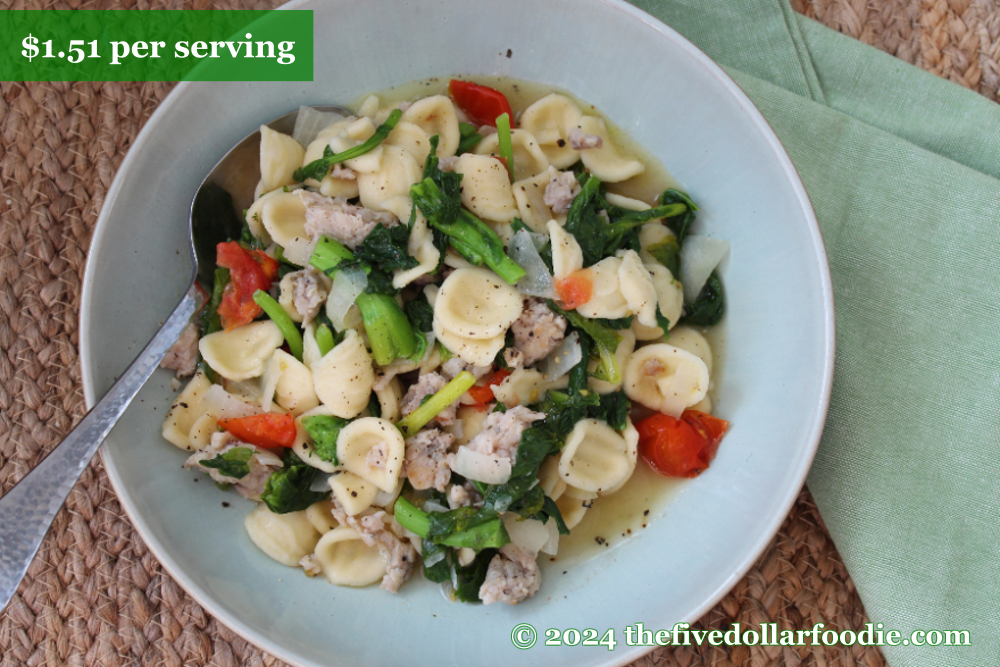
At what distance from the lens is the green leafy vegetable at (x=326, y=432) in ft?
9.77

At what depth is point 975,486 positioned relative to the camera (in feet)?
10.5

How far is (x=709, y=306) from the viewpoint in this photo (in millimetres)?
3225

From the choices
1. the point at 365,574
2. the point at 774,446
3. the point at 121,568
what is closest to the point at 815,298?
the point at 774,446

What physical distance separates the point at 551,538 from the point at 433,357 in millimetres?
904

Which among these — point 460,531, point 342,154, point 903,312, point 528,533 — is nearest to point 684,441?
point 528,533

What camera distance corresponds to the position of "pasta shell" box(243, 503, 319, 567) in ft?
9.87

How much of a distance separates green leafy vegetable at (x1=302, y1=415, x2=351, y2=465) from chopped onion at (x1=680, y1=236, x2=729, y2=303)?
1.59m

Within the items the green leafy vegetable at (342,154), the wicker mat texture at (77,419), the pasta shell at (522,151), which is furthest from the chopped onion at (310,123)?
the wicker mat texture at (77,419)

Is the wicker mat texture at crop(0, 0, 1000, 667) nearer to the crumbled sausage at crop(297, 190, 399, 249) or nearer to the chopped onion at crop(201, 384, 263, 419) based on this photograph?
the chopped onion at crop(201, 384, 263, 419)

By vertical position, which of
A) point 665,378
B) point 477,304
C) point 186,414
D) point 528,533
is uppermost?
Answer: point 477,304

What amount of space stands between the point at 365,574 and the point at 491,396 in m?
0.90

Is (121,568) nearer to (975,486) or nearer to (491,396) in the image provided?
(491,396)

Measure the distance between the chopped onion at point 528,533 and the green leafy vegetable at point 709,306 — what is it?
1.11 m

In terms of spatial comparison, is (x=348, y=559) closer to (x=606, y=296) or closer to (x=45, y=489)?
(x=45, y=489)
